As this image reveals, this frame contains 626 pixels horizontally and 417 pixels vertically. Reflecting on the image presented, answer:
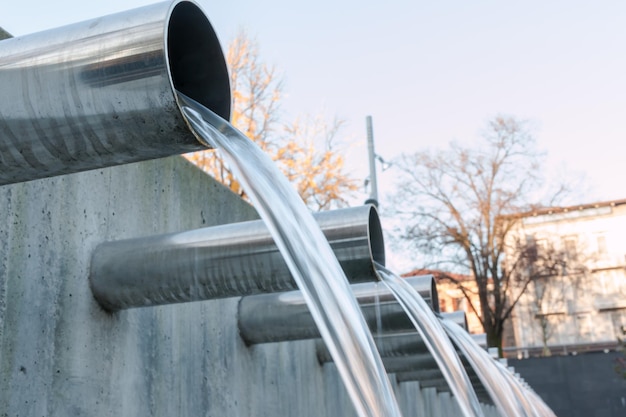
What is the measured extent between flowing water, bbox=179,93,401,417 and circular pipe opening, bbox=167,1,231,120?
0.07 m

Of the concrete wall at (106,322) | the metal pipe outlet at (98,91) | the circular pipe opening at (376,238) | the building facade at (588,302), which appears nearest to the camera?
the metal pipe outlet at (98,91)

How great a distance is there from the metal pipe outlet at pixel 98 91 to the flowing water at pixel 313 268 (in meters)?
0.17

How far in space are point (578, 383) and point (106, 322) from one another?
22805mm

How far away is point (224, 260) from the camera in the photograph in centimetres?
289

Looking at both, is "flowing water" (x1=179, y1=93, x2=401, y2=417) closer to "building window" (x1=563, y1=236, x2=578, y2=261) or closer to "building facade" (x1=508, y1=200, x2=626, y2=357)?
"building window" (x1=563, y1=236, x2=578, y2=261)

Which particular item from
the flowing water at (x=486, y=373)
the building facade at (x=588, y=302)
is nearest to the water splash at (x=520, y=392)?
the flowing water at (x=486, y=373)

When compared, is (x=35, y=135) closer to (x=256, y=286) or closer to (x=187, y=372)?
(x=256, y=286)

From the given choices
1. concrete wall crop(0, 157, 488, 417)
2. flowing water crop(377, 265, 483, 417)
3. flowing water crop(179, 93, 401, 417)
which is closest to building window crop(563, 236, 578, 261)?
flowing water crop(377, 265, 483, 417)

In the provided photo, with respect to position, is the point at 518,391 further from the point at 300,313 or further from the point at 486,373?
the point at 300,313

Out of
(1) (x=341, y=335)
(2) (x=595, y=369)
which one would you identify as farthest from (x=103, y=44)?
(2) (x=595, y=369)

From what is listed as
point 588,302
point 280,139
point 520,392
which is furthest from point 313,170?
point 588,302

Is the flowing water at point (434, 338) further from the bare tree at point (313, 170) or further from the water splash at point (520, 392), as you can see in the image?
the bare tree at point (313, 170)

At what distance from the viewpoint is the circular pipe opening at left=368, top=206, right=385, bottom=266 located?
3.00 meters

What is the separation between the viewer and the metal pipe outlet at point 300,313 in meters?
4.08
